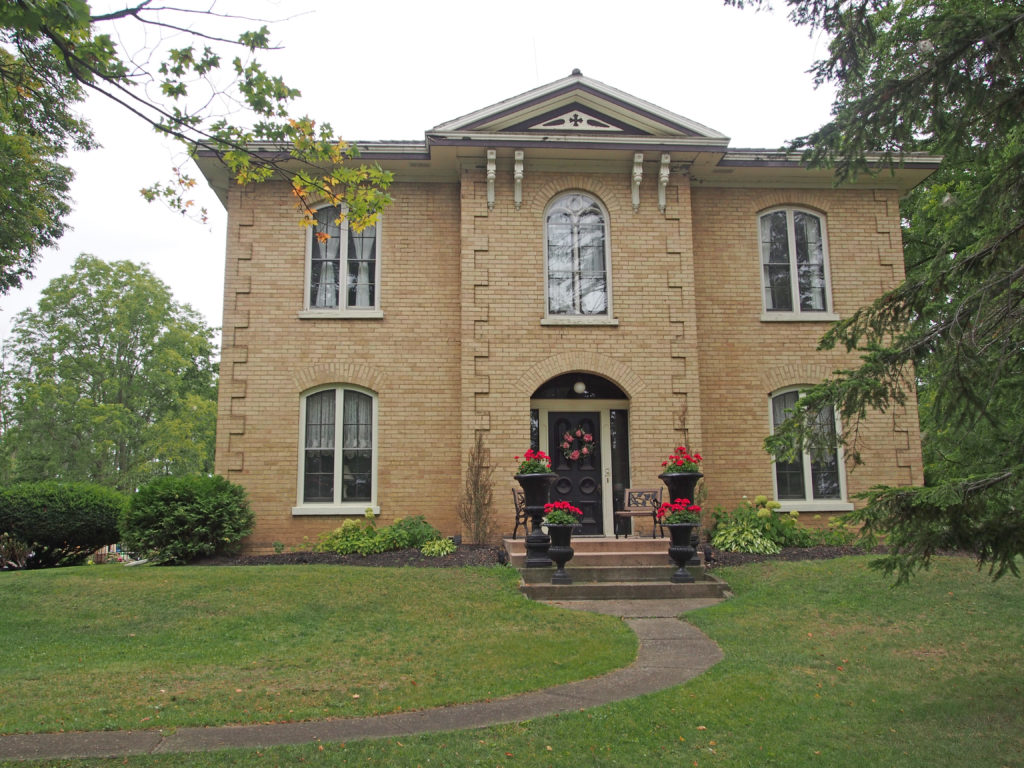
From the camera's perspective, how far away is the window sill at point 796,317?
567 inches

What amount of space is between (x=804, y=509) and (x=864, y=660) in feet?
23.8

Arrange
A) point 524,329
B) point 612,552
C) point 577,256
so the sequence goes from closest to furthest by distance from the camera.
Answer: point 612,552, point 524,329, point 577,256

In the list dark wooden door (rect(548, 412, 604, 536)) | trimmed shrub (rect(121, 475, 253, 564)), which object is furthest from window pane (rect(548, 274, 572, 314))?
trimmed shrub (rect(121, 475, 253, 564))

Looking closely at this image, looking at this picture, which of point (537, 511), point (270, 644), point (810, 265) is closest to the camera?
point (270, 644)

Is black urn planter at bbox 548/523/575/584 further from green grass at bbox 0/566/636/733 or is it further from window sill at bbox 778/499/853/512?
window sill at bbox 778/499/853/512

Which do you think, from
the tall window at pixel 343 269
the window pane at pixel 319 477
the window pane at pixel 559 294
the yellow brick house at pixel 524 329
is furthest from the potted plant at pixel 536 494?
the tall window at pixel 343 269

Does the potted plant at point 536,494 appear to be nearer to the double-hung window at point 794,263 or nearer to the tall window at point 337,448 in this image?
the tall window at point 337,448

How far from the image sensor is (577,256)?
14055 millimetres

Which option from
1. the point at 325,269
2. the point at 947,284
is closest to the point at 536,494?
the point at 325,269

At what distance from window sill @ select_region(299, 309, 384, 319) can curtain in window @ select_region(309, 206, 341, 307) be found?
21cm

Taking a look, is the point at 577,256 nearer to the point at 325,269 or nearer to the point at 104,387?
the point at 325,269

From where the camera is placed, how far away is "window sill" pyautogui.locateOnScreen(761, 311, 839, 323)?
47.2 feet

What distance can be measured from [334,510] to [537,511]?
14.4 ft

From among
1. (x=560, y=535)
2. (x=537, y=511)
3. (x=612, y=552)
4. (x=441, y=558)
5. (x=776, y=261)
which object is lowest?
(x=441, y=558)
